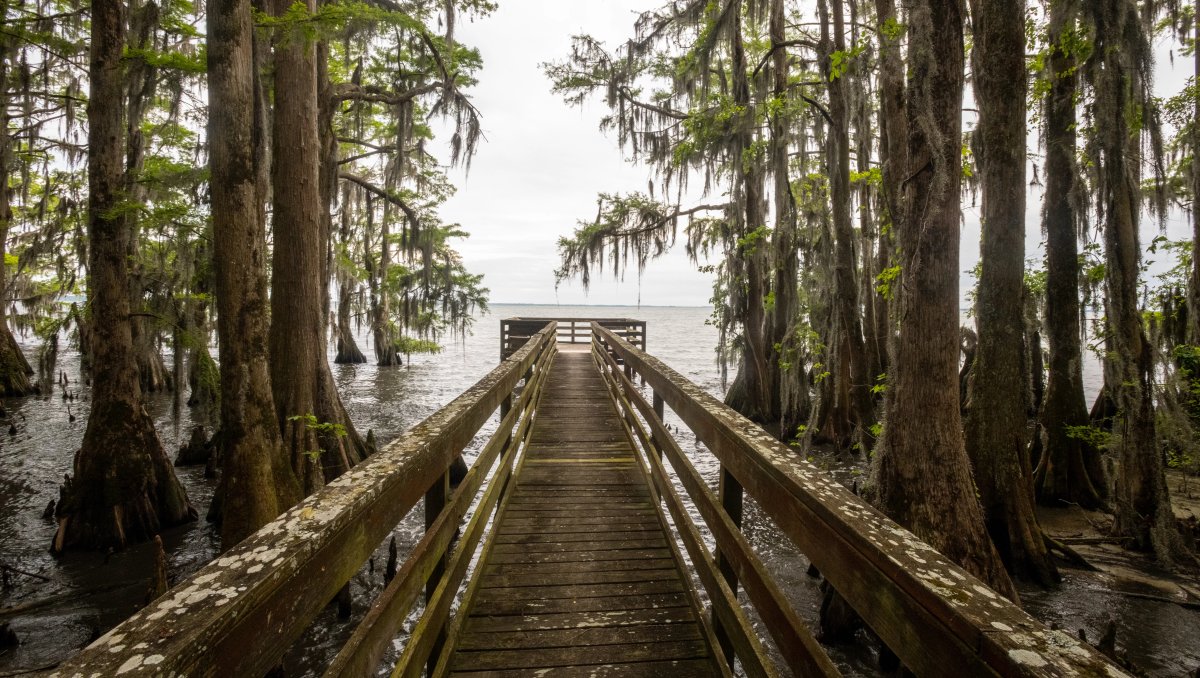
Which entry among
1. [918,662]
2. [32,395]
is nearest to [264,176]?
[918,662]

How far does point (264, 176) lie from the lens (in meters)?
5.61

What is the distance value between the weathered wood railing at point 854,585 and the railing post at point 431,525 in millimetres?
1119

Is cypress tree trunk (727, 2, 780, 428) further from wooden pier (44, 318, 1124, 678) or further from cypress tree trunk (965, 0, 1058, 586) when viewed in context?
wooden pier (44, 318, 1124, 678)

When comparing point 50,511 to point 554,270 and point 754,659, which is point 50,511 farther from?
point 554,270

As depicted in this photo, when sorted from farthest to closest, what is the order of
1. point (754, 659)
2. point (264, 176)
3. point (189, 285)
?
point (189, 285) → point (264, 176) → point (754, 659)

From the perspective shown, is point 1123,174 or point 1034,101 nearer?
point 1123,174

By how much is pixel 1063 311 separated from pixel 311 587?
9.65 meters

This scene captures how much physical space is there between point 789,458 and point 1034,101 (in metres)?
9.36

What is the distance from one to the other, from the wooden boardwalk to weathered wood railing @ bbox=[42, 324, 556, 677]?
456 mm

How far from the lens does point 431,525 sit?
2.23m

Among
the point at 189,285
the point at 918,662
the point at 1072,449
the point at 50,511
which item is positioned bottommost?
the point at 50,511

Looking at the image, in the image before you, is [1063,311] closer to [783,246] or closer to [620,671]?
[783,246]

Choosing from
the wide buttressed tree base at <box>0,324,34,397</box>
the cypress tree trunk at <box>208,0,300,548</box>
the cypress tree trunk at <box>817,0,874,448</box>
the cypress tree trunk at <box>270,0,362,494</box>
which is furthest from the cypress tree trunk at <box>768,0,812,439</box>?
the wide buttressed tree base at <box>0,324,34,397</box>

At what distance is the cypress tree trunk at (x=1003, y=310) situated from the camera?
566 cm
